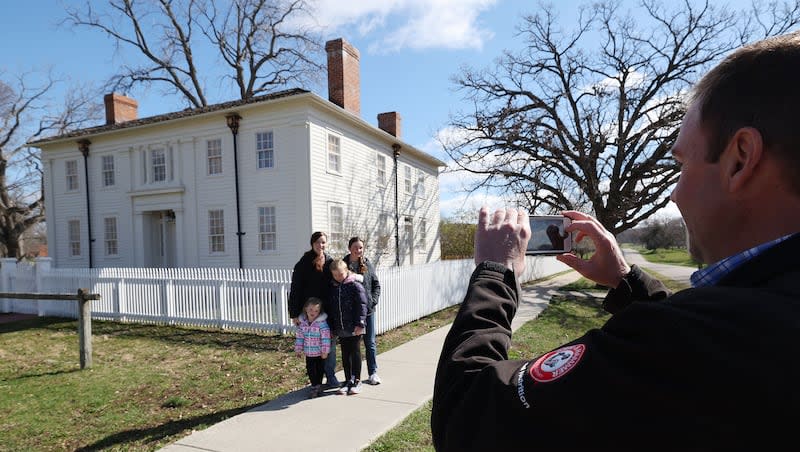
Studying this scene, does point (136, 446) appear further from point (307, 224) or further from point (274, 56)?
point (274, 56)

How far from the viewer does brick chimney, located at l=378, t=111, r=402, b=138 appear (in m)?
22.2

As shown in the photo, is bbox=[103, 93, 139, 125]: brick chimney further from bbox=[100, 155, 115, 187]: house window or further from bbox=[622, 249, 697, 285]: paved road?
bbox=[622, 249, 697, 285]: paved road

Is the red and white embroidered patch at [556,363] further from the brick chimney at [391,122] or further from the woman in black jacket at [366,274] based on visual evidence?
the brick chimney at [391,122]

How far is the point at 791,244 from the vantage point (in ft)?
2.44

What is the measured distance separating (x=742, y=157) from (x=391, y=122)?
72.4 feet

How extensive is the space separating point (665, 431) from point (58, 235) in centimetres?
2586

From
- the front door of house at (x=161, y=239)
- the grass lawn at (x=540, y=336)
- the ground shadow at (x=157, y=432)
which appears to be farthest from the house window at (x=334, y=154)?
the ground shadow at (x=157, y=432)

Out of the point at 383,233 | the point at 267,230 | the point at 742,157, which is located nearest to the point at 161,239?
the point at 267,230

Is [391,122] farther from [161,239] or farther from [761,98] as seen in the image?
[761,98]

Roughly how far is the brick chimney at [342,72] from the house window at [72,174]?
500 inches

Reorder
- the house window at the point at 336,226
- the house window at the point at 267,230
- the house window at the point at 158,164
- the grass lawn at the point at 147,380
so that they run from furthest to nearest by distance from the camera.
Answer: the house window at the point at 158,164, the house window at the point at 336,226, the house window at the point at 267,230, the grass lawn at the point at 147,380

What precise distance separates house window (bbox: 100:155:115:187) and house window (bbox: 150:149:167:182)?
7.99 feet

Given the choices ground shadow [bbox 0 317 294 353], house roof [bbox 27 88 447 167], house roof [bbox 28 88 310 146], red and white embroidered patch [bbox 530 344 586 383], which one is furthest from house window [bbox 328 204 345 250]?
red and white embroidered patch [bbox 530 344 586 383]

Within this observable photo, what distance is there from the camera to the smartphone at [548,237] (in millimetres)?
1877
